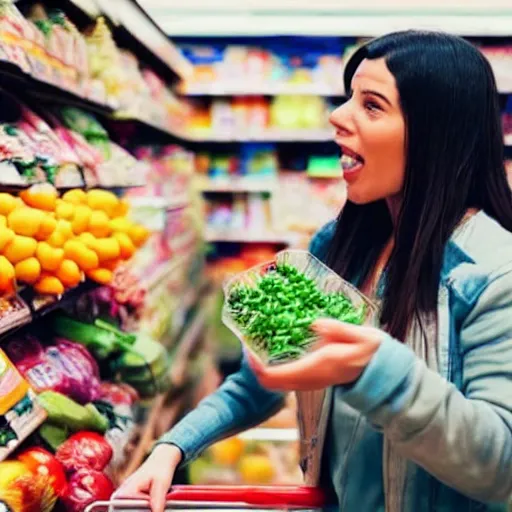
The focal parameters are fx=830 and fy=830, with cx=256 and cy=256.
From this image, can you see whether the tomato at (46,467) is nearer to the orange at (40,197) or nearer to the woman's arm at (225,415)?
the woman's arm at (225,415)

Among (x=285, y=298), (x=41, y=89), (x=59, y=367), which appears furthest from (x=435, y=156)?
(x=41, y=89)

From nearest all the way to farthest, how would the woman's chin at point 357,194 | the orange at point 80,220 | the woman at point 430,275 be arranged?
the woman at point 430,275, the woman's chin at point 357,194, the orange at point 80,220

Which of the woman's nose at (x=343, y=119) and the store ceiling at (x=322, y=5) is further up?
the store ceiling at (x=322, y=5)

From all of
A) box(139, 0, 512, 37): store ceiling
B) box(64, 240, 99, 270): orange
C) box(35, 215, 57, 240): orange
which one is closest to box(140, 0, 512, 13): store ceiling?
box(139, 0, 512, 37): store ceiling

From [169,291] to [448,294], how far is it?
3.15 meters

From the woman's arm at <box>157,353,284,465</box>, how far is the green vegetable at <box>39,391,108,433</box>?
1.74ft

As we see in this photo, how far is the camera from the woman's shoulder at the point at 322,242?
1626mm

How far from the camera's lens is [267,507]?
1.38 meters

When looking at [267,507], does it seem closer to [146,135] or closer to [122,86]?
[122,86]

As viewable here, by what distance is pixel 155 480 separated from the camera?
1355 mm

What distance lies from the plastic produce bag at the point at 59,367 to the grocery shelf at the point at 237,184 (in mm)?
3110

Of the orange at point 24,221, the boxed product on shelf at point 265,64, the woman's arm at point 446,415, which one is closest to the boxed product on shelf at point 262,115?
the boxed product on shelf at point 265,64

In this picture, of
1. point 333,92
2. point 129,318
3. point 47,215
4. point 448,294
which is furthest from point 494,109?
point 333,92

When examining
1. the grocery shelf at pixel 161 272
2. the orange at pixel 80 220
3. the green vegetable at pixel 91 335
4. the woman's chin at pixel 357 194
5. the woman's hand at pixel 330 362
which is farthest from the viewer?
the grocery shelf at pixel 161 272
